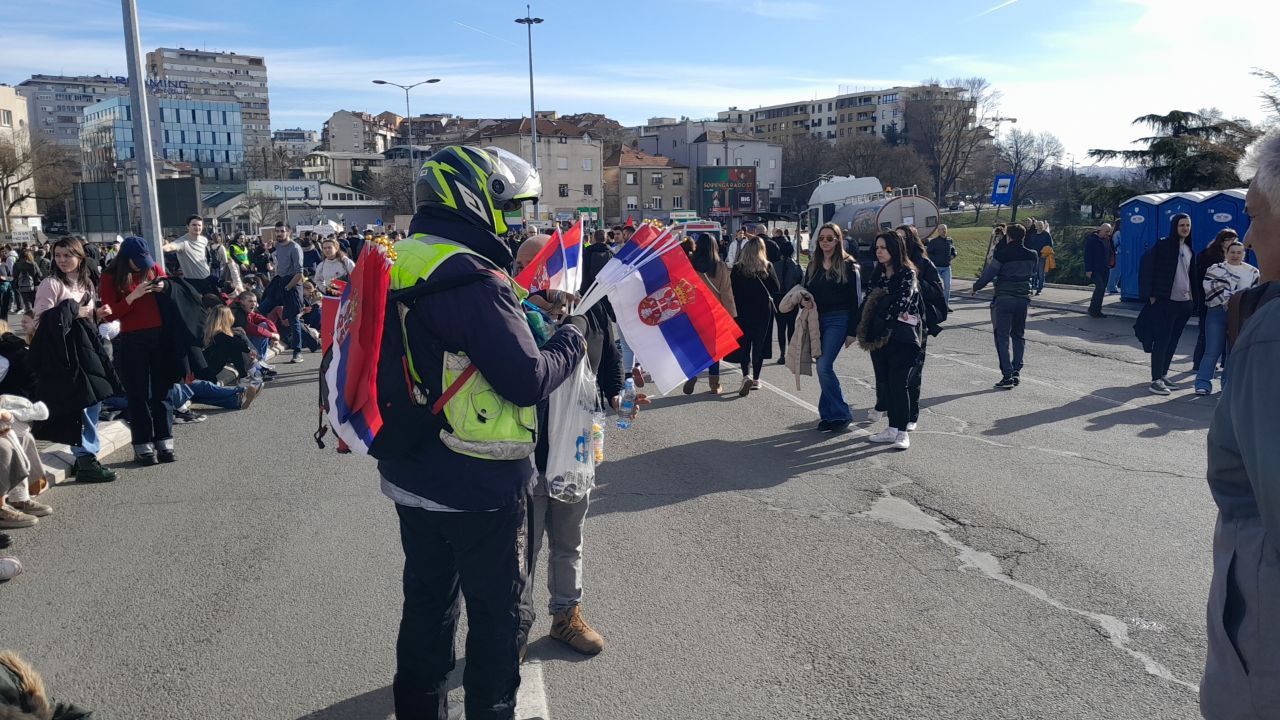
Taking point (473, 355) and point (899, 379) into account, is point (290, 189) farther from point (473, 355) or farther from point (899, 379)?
point (473, 355)

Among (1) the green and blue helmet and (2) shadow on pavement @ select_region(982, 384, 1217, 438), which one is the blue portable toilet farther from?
(1) the green and blue helmet

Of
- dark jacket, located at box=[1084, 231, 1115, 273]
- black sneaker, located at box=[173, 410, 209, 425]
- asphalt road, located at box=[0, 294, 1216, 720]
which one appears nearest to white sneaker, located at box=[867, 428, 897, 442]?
asphalt road, located at box=[0, 294, 1216, 720]

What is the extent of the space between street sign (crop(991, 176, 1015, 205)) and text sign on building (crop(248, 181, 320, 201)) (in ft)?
197

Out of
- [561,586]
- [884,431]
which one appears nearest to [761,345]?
[884,431]

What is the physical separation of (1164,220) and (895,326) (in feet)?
45.1

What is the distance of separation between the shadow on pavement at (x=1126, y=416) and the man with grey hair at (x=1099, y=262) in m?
7.89

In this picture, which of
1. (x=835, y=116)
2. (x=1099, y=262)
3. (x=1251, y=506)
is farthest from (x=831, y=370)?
(x=835, y=116)

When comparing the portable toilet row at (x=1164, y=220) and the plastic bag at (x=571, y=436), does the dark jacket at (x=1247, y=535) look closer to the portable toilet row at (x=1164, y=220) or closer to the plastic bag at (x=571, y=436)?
the plastic bag at (x=571, y=436)

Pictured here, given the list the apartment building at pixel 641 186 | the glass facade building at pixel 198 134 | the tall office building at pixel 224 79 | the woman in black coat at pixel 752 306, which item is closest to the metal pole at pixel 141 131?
the woman in black coat at pixel 752 306

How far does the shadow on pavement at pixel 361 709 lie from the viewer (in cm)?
349

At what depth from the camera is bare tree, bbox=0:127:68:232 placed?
194 ft

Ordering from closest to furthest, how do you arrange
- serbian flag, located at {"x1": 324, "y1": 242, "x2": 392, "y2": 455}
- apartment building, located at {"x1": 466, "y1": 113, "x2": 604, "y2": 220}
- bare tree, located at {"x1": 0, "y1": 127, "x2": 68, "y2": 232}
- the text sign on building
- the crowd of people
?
serbian flag, located at {"x1": 324, "y1": 242, "x2": 392, "y2": 455}
the crowd of people
bare tree, located at {"x1": 0, "y1": 127, "x2": 68, "y2": 232}
the text sign on building
apartment building, located at {"x1": 466, "y1": 113, "x2": 604, "y2": 220}

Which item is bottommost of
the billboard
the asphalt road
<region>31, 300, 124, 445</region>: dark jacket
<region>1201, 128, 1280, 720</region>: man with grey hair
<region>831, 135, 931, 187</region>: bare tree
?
the asphalt road

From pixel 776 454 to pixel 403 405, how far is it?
5181mm
